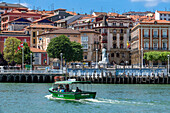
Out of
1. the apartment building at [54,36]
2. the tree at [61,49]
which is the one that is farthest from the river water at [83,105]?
the apartment building at [54,36]

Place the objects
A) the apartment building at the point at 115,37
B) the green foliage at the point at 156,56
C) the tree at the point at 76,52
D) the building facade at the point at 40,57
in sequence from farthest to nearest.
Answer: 1. the apartment building at the point at 115,37
2. the building facade at the point at 40,57
3. the tree at the point at 76,52
4. the green foliage at the point at 156,56

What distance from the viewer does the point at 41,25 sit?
566 feet

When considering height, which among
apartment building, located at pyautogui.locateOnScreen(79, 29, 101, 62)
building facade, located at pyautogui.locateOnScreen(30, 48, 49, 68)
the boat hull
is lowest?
the boat hull

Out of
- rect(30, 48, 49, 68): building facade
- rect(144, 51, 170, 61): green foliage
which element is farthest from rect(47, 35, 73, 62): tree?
rect(144, 51, 170, 61): green foliage

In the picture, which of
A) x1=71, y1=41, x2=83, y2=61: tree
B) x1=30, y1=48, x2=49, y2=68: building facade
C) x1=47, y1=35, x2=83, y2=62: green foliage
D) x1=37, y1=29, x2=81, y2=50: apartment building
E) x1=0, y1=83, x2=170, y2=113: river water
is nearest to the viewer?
x1=0, y1=83, x2=170, y2=113: river water

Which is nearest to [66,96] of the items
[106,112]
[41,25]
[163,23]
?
[106,112]

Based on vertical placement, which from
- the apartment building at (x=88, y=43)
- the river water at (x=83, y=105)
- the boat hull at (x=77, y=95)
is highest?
the apartment building at (x=88, y=43)

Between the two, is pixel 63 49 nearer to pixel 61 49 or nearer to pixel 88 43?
pixel 61 49

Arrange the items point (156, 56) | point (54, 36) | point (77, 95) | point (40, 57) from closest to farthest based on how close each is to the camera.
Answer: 1. point (77, 95)
2. point (156, 56)
3. point (40, 57)
4. point (54, 36)

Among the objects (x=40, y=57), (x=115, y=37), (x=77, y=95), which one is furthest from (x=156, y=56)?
(x=77, y=95)

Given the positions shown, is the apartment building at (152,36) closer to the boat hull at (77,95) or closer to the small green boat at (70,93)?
the small green boat at (70,93)

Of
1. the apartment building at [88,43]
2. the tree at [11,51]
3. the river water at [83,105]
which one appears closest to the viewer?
the river water at [83,105]

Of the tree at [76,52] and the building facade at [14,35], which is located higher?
the building facade at [14,35]

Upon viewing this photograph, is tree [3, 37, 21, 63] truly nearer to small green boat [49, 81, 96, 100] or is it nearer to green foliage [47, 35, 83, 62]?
green foliage [47, 35, 83, 62]
